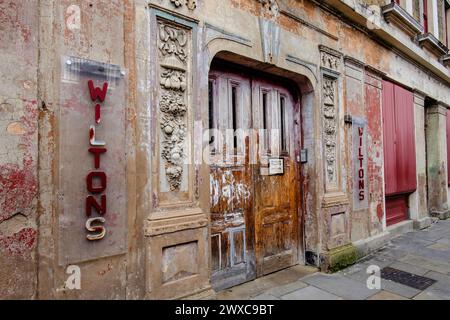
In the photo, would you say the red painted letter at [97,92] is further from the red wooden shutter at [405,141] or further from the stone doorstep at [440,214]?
the stone doorstep at [440,214]

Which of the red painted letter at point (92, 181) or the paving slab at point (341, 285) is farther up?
the red painted letter at point (92, 181)

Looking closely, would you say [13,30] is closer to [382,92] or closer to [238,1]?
[238,1]

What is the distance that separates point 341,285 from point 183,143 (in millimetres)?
2752

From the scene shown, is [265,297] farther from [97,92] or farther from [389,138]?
[389,138]

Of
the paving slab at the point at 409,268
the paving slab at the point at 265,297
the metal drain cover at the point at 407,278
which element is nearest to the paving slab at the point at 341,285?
the metal drain cover at the point at 407,278

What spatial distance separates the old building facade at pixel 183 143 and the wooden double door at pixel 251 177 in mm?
21

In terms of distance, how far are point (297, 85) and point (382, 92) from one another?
8.06 ft

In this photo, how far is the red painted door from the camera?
19.5 ft

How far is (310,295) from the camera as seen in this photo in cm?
341

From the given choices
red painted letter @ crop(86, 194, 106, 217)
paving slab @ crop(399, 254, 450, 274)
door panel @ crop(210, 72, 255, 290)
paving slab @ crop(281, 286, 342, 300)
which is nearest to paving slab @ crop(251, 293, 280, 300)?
paving slab @ crop(281, 286, 342, 300)

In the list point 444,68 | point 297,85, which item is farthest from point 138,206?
point 444,68

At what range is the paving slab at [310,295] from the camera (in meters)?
3.33
